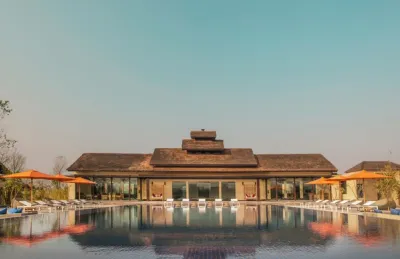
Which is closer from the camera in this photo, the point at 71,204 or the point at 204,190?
the point at 71,204

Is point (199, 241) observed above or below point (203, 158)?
below

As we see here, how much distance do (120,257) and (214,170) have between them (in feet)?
97.0

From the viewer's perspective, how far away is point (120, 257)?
9.12m

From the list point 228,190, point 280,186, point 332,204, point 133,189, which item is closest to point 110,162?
point 133,189

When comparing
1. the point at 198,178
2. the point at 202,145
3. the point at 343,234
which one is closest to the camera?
the point at 343,234

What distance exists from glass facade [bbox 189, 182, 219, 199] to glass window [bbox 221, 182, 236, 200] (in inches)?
24.5

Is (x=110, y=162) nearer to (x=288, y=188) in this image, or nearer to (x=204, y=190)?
(x=204, y=190)

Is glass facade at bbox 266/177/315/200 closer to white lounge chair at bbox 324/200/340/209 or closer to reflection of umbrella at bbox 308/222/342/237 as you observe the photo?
white lounge chair at bbox 324/200/340/209

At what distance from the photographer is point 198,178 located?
38000 millimetres

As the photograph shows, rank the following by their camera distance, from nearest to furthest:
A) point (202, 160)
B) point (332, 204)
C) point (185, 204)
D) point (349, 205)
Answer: point (349, 205) → point (332, 204) → point (185, 204) → point (202, 160)

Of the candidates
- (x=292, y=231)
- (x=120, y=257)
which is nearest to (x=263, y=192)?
(x=292, y=231)

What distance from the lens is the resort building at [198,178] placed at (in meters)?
38.1

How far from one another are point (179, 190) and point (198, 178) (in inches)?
86.0

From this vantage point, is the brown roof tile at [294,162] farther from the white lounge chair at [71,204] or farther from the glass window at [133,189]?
the white lounge chair at [71,204]
